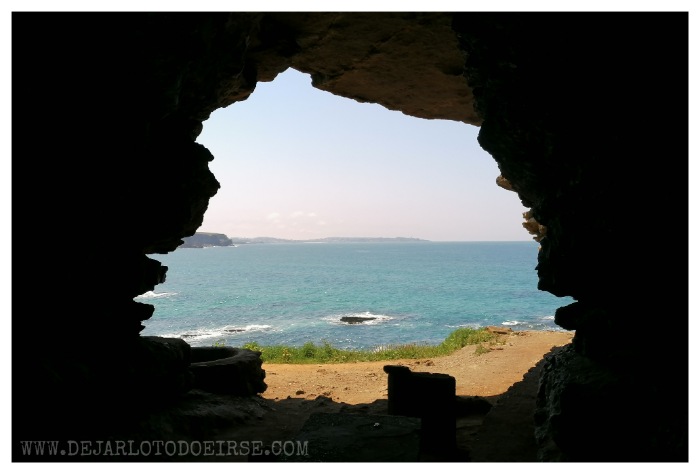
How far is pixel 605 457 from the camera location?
5.44 meters

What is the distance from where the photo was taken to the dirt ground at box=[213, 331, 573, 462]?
760 cm

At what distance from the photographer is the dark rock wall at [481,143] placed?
209 inches

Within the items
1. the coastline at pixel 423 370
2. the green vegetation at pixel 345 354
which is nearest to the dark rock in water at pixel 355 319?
the green vegetation at pixel 345 354

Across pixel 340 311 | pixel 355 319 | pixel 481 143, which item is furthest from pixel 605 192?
pixel 340 311

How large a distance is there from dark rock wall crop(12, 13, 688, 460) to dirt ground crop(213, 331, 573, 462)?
3.19 ft

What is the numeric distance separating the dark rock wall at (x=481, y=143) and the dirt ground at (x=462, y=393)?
972 mm

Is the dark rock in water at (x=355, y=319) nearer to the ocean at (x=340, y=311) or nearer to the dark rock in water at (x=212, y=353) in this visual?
the ocean at (x=340, y=311)

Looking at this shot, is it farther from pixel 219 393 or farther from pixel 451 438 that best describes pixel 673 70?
pixel 219 393

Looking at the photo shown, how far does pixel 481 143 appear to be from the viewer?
27.5 ft

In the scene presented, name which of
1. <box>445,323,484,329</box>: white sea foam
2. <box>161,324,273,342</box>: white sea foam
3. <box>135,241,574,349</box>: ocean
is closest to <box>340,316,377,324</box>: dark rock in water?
<box>135,241,574,349</box>: ocean

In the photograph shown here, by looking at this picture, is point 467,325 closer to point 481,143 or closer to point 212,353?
point 212,353

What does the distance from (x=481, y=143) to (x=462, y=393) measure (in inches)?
293

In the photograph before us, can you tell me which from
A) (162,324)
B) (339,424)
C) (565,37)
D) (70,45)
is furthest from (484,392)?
(162,324)

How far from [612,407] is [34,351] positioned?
25.3 feet
